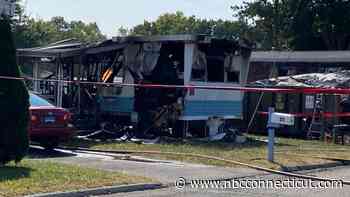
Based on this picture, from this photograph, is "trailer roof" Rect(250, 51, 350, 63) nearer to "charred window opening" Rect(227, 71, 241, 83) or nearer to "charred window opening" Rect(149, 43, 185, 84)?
"charred window opening" Rect(227, 71, 241, 83)

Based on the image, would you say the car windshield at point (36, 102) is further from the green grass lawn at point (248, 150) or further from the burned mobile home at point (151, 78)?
the burned mobile home at point (151, 78)

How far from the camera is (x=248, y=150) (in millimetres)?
18281

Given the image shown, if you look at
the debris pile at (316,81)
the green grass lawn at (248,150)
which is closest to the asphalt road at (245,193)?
the green grass lawn at (248,150)

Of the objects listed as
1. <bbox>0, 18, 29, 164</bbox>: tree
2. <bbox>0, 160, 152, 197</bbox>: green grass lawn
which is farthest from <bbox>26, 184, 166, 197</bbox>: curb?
<bbox>0, 18, 29, 164</bbox>: tree

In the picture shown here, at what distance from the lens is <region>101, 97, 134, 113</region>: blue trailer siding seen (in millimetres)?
21828

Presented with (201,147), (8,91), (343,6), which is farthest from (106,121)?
(343,6)

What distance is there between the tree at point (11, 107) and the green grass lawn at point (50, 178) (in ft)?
1.10

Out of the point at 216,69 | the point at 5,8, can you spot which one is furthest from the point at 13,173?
the point at 216,69

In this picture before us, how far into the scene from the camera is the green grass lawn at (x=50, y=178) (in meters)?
10.8

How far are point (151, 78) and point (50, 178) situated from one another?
10414 millimetres

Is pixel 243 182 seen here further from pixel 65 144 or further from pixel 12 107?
pixel 65 144

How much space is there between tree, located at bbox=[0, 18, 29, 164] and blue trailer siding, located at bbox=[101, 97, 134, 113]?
9008 mm

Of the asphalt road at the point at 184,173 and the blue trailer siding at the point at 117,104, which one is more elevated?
the blue trailer siding at the point at 117,104

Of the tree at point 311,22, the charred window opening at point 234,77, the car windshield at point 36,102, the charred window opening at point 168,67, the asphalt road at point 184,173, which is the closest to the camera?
the asphalt road at point 184,173
